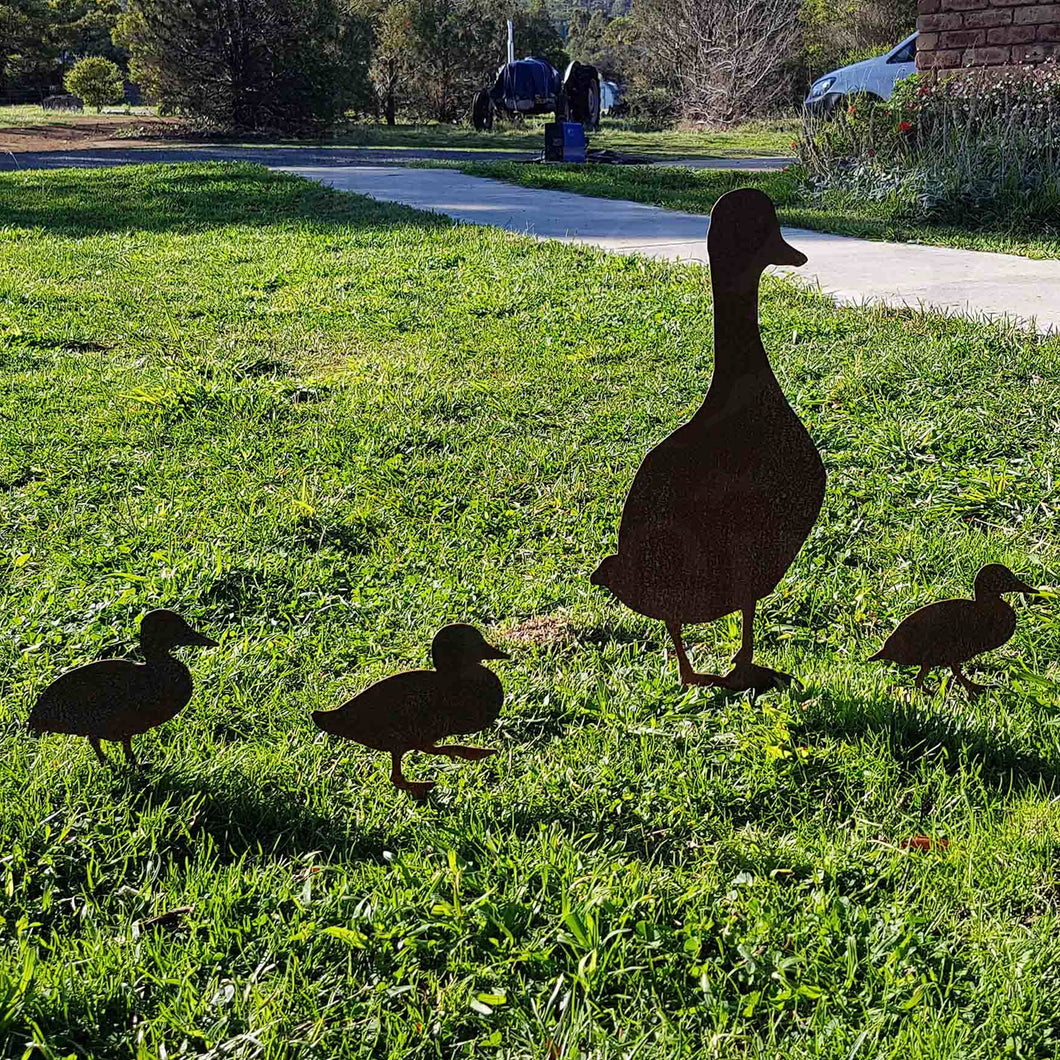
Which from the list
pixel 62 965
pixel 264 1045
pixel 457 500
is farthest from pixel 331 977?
pixel 457 500

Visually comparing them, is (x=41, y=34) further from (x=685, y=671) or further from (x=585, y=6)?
(x=585, y=6)

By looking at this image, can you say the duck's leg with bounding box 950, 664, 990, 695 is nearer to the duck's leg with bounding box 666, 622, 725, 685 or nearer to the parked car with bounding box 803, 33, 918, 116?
the duck's leg with bounding box 666, 622, 725, 685

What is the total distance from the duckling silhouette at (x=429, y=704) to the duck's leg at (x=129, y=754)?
448 millimetres

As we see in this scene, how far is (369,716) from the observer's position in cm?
196

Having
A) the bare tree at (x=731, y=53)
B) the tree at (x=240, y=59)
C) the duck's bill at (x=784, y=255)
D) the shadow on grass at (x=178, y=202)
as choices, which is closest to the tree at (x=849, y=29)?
the bare tree at (x=731, y=53)

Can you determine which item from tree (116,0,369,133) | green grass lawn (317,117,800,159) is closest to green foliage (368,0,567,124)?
green grass lawn (317,117,800,159)

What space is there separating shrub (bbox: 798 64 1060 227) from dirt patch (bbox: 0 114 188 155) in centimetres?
1405

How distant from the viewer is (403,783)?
6.70 ft

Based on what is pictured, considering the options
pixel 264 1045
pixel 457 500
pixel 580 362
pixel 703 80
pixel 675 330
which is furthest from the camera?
pixel 703 80

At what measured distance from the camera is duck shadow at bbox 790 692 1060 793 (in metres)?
2.14

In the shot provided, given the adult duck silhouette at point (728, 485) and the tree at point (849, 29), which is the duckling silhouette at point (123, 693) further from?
the tree at point (849, 29)

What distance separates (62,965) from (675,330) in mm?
4353

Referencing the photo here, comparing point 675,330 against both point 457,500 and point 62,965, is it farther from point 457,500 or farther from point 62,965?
point 62,965

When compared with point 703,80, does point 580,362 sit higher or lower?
lower
